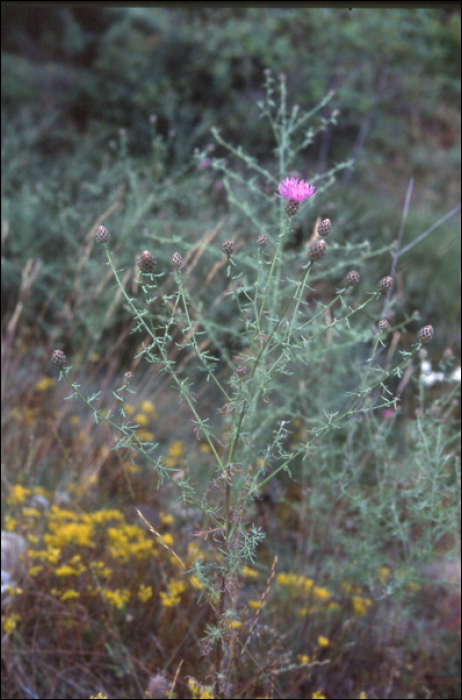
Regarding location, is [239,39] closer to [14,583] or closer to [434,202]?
[434,202]

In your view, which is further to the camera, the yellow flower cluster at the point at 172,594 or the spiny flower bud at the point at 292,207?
the yellow flower cluster at the point at 172,594

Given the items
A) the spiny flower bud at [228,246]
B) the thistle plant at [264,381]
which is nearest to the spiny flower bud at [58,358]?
the thistle plant at [264,381]

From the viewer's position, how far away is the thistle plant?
1265 millimetres

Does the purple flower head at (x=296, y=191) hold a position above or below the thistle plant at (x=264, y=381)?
above

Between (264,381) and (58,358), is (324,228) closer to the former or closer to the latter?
(264,381)

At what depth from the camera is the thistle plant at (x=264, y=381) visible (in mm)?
1265

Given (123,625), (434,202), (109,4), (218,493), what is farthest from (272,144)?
(123,625)

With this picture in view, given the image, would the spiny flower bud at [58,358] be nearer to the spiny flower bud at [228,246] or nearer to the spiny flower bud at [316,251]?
the spiny flower bud at [228,246]

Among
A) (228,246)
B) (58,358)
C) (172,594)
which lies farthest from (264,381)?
(172,594)

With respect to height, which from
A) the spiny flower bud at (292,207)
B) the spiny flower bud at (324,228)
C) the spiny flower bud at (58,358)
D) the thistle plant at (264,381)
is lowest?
the thistle plant at (264,381)

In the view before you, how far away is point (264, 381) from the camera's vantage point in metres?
1.33

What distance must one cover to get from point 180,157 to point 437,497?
3.65 metres

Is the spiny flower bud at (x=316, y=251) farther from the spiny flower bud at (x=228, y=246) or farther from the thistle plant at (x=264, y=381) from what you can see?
the spiny flower bud at (x=228, y=246)

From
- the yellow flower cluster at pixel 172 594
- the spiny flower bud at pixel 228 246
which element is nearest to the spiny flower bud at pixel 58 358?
the spiny flower bud at pixel 228 246
